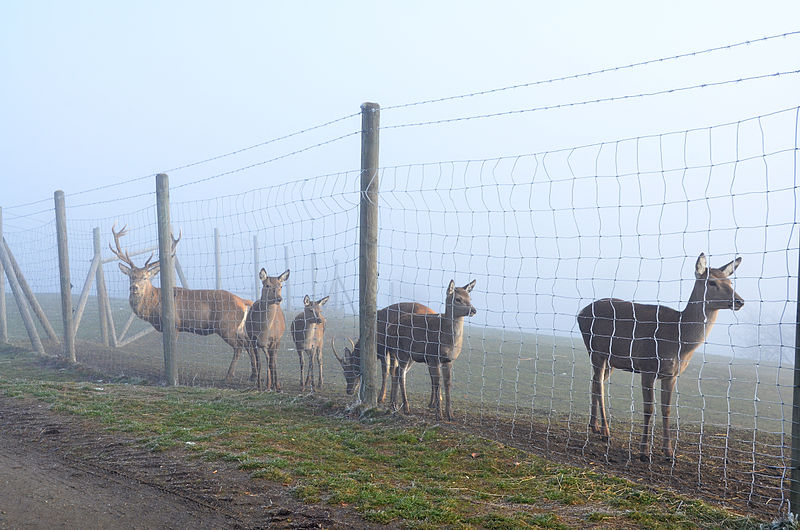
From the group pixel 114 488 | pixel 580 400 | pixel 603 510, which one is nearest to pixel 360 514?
pixel 603 510

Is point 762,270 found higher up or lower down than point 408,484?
higher up

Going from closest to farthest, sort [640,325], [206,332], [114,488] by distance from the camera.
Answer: [114,488] → [640,325] → [206,332]

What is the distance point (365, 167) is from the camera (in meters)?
8.02

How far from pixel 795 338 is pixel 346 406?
5.14 meters

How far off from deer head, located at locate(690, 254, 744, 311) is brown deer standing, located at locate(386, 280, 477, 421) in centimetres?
288

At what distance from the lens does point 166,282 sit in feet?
36.6

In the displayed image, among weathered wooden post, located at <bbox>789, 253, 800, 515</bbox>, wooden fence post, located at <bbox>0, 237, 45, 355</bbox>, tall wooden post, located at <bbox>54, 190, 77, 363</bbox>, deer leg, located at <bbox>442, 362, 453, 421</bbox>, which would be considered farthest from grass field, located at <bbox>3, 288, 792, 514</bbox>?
tall wooden post, located at <bbox>54, 190, 77, 363</bbox>

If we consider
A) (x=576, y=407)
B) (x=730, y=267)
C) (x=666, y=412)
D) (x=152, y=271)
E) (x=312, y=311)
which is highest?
(x=730, y=267)

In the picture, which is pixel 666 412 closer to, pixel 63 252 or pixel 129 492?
pixel 129 492

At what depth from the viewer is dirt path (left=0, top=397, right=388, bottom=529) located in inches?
177

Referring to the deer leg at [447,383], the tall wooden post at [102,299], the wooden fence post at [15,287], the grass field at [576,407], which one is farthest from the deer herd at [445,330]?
the tall wooden post at [102,299]

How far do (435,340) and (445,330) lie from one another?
19 centimetres

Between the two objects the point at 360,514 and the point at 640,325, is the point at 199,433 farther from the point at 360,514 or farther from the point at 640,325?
the point at 640,325

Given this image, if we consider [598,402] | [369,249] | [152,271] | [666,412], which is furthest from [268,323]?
[666,412]
